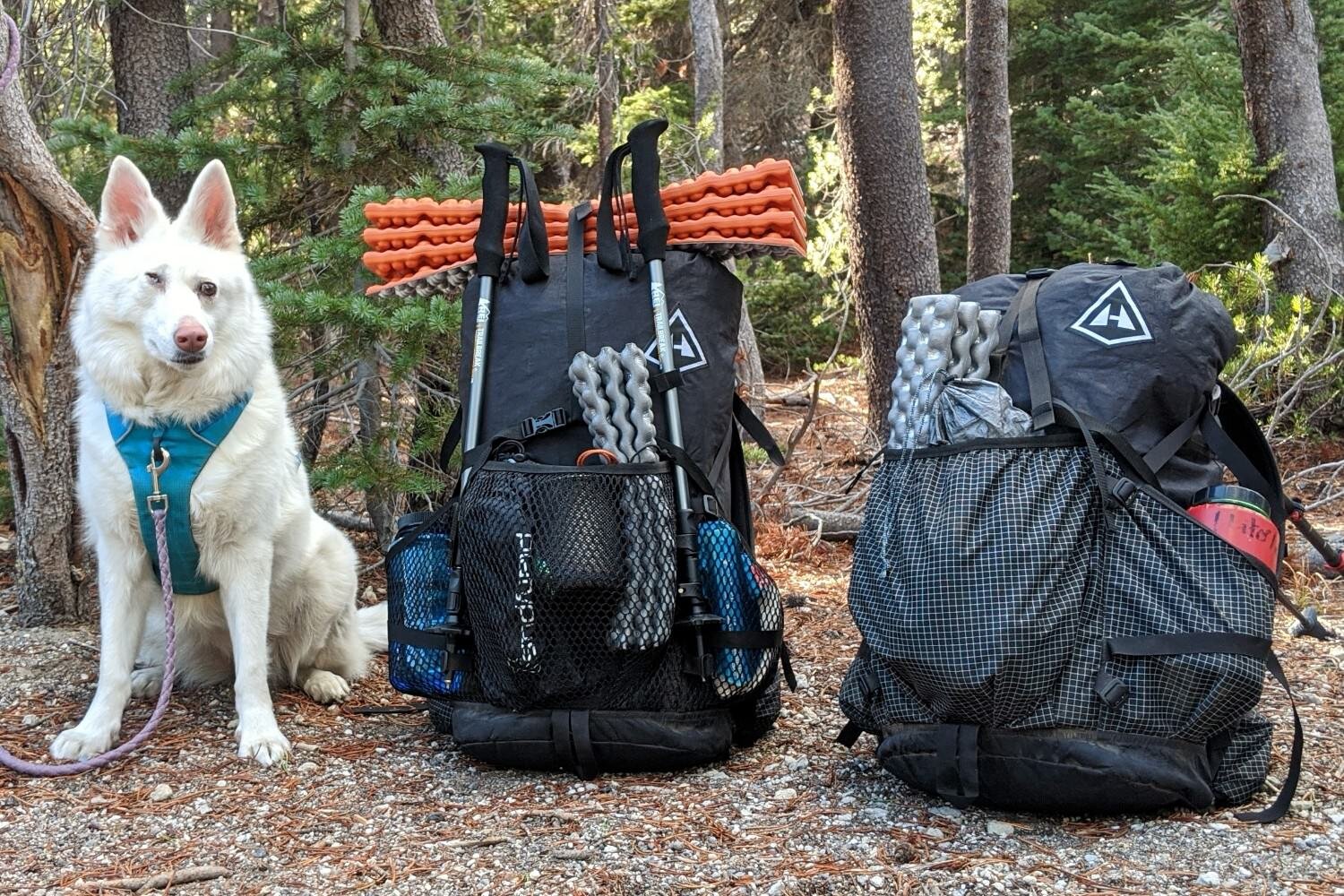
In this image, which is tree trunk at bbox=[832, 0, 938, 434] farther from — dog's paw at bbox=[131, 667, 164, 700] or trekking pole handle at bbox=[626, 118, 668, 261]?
dog's paw at bbox=[131, 667, 164, 700]

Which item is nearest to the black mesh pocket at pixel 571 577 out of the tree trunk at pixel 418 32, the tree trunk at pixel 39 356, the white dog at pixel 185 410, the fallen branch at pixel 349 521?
the white dog at pixel 185 410

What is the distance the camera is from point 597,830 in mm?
2686

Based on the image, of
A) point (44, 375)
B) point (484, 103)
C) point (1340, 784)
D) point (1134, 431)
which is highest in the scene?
point (484, 103)

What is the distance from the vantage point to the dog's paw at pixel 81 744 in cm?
330

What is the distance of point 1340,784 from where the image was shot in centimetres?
285

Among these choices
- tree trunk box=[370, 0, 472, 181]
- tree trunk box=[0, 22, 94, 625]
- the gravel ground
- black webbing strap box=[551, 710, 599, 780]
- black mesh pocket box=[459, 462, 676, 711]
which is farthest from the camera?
tree trunk box=[370, 0, 472, 181]

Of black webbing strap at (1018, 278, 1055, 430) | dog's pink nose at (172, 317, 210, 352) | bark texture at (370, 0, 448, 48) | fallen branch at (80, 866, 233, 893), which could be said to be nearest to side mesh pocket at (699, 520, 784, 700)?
black webbing strap at (1018, 278, 1055, 430)

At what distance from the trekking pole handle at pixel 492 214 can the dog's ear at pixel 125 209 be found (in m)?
1.01

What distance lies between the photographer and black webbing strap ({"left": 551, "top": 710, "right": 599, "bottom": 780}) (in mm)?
2943

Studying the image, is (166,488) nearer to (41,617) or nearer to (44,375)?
(44,375)

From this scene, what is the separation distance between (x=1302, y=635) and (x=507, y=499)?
3.19m

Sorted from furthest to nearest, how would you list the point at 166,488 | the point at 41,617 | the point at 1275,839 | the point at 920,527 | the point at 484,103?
the point at 484,103 < the point at 41,617 < the point at 166,488 < the point at 920,527 < the point at 1275,839

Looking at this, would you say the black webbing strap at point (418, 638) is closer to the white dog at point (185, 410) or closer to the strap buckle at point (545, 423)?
the white dog at point (185, 410)

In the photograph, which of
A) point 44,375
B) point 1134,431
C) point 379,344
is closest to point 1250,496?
point 1134,431
